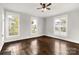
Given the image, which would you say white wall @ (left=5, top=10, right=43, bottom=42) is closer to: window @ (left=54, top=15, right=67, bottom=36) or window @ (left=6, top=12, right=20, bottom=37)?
window @ (left=6, top=12, right=20, bottom=37)

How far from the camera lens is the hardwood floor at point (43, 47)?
1.44 meters

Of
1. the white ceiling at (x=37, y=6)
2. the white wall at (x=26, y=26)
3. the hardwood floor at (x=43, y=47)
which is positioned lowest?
the hardwood floor at (x=43, y=47)

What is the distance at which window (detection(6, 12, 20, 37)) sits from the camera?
1.41 metres

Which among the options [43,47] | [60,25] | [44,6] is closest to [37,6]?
[44,6]

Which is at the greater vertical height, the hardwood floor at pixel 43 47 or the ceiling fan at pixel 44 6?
the ceiling fan at pixel 44 6

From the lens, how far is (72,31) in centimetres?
143

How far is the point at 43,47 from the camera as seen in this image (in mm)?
1459

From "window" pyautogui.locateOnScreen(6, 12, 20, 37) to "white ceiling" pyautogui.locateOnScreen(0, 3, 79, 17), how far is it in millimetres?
97

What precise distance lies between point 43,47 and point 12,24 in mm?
569

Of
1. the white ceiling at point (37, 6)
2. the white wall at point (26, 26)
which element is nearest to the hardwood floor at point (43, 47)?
the white wall at point (26, 26)

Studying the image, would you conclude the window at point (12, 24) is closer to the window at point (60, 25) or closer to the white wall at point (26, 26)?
the white wall at point (26, 26)

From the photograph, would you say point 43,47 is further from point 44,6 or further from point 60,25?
point 44,6

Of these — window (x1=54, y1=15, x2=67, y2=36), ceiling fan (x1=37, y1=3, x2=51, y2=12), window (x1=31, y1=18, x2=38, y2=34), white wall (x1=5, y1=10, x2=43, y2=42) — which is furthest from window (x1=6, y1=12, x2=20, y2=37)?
window (x1=54, y1=15, x2=67, y2=36)

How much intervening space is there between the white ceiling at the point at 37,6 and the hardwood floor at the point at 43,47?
1.20ft
